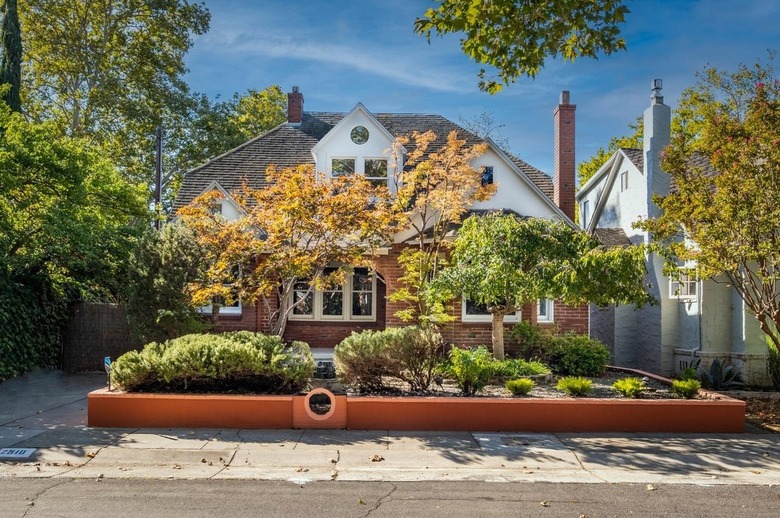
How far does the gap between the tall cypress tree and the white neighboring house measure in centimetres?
1803

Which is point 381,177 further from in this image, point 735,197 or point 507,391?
point 735,197

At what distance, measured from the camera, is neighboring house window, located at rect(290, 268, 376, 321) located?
18000 mm

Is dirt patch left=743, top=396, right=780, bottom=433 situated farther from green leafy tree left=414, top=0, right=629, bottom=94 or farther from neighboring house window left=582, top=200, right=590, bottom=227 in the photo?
neighboring house window left=582, top=200, right=590, bottom=227

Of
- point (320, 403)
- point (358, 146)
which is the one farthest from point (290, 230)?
point (358, 146)

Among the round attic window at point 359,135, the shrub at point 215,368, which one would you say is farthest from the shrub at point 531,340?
the round attic window at point 359,135

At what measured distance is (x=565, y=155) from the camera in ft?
63.4

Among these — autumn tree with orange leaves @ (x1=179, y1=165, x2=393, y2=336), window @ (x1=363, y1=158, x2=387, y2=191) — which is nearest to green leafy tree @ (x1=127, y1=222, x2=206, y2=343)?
autumn tree with orange leaves @ (x1=179, y1=165, x2=393, y2=336)

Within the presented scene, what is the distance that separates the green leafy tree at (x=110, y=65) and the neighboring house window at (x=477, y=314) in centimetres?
2010

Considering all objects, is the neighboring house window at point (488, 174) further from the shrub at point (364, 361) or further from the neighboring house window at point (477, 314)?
the shrub at point (364, 361)

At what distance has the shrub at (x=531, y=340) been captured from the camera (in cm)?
1491

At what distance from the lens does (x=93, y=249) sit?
1363cm

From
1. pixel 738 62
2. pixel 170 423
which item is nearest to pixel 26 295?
pixel 170 423

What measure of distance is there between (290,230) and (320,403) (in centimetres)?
337

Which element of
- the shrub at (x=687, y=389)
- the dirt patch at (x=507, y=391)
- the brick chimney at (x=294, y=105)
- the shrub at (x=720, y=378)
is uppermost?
the brick chimney at (x=294, y=105)
